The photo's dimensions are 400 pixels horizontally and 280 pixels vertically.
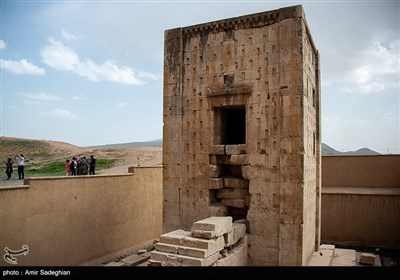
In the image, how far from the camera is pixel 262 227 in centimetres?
852

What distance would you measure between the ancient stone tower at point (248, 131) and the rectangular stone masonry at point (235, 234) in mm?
385

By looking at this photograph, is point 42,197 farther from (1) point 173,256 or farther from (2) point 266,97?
(2) point 266,97

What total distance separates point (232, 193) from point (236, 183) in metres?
0.30

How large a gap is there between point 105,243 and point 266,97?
7.30m

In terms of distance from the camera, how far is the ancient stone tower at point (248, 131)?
830cm

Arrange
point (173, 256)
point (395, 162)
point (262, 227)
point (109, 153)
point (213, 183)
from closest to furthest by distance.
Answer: point (173, 256), point (262, 227), point (213, 183), point (395, 162), point (109, 153)

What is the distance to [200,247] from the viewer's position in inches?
259

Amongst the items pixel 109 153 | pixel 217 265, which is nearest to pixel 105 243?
pixel 217 265

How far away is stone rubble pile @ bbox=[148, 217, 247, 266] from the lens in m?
6.42

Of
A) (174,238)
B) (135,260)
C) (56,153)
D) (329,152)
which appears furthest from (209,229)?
(329,152)

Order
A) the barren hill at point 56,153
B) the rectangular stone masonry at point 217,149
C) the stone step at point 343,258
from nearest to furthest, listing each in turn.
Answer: the rectangular stone masonry at point 217,149 → the stone step at point 343,258 → the barren hill at point 56,153

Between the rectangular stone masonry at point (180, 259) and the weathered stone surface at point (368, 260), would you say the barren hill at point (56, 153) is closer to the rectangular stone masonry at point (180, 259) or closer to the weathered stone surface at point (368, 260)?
the weathered stone surface at point (368, 260)

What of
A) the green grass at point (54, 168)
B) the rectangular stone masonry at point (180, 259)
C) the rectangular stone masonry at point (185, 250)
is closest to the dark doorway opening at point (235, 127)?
the rectangular stone masonry at point (185, 250)

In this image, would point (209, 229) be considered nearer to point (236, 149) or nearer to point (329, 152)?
point (236, 149)
